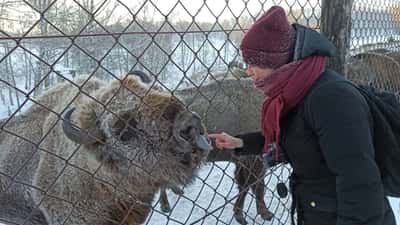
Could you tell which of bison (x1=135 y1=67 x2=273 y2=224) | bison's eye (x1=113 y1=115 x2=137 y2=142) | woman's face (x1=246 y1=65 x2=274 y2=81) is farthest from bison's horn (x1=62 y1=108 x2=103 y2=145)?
bison (x1=135 y1=67 x2=273 y2=224)

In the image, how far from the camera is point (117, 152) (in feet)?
8.50

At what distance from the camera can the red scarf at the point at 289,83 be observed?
1831 mm

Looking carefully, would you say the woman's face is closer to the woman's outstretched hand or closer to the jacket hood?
the jacket hood

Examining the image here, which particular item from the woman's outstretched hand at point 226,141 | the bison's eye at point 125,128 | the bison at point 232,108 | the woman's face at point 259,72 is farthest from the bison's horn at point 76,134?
the bison at point 232,108

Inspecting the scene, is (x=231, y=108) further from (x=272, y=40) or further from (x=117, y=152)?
(x=272, y=40)

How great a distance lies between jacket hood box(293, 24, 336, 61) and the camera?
5.98 feet

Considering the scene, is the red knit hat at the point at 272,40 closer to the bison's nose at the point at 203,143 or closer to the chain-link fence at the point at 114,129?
the chain-link fence at the point at 114,129

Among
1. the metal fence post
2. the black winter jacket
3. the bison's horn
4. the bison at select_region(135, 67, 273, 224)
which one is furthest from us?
the bison at select_region(135, 67, 273, 224)

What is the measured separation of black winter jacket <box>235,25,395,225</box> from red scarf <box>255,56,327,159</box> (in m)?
0.03

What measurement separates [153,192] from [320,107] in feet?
4.96

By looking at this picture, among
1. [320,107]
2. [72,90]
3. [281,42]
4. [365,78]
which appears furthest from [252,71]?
[365,78]

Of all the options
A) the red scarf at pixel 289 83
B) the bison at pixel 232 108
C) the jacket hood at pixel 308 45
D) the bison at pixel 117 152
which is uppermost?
the jacket hood at pixel 308 45

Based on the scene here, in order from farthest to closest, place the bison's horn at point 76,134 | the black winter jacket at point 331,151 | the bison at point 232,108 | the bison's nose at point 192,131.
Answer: the bison at point 232,108, the bison's horn at point 76,134, the bison's nose at point 192,131, the black winter jacket at point 331,151

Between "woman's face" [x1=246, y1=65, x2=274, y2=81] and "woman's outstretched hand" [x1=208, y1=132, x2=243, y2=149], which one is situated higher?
"woman's face" [x1=246, y1=65, x2=274, y2=81]
